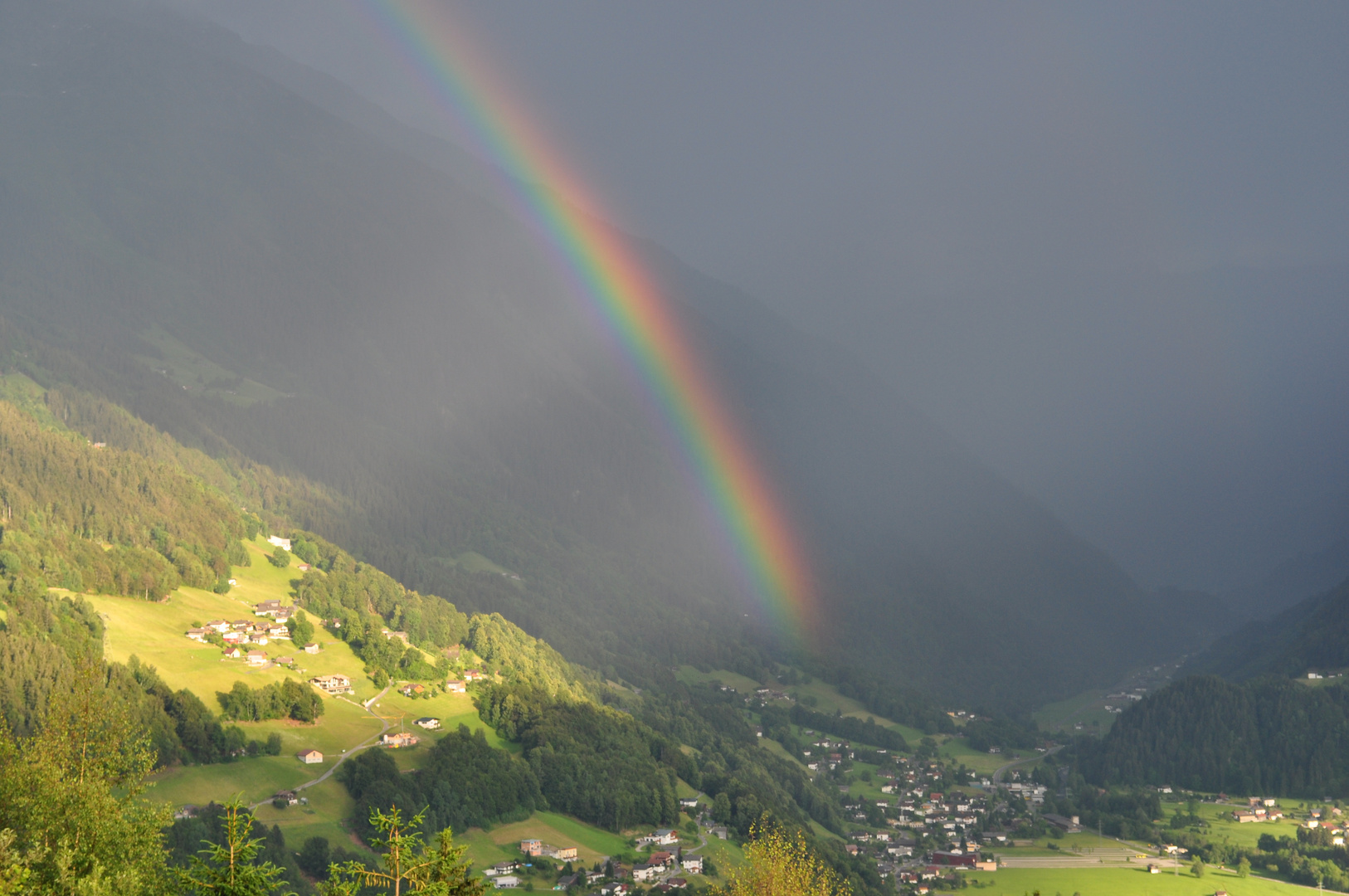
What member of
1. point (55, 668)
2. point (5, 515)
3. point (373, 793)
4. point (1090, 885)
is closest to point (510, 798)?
point (373, 793)

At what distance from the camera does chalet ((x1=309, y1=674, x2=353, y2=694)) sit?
480ft

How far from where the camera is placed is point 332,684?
14725 cm

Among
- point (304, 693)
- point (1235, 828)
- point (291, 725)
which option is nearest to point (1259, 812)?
point (1235, 828)

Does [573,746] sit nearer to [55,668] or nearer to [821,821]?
[821,821]

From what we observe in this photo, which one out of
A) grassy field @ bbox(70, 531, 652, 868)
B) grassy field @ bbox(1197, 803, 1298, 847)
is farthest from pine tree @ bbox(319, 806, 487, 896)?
grassy field @ bbox(1197, 803, 1298, 847)

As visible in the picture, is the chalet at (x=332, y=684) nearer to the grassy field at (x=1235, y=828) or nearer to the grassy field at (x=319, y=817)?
the grassy field at (x=319, y=817)

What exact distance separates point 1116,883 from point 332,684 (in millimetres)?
122719

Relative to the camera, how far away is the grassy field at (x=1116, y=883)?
142125mm

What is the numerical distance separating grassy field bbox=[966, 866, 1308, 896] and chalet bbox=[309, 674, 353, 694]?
306 feet

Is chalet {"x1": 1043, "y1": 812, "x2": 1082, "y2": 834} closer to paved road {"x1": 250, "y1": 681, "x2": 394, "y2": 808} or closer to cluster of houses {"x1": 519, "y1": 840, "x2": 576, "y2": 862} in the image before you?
cluster of houses {"x1": 519, "y1": 840, "x2": 576, "y2": 862}

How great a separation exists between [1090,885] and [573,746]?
80873 mm

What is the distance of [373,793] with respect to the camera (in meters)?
114

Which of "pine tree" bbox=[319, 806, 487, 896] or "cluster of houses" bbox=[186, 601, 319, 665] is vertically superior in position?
"pine tree" bbox=[319, 806, 487, 896]

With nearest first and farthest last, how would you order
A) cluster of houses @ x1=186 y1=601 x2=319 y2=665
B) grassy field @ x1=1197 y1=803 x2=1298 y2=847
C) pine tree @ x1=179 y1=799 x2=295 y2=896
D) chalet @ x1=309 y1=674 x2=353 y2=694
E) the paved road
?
pine tree @ x1=179 y1=799 x2=295 y2=896 → the paved road → cluster of houses @ x1=186 y1=601 x2=319 y2=665 → chalet @ x1=309 y1=674 x2=353 y2=694 → grassy field @ x1=1197 y1=803 x2=1298 y2=847
